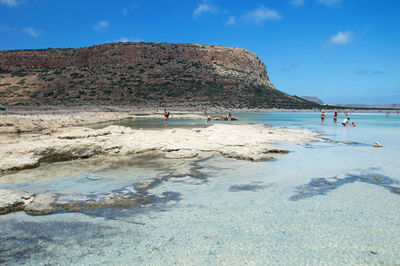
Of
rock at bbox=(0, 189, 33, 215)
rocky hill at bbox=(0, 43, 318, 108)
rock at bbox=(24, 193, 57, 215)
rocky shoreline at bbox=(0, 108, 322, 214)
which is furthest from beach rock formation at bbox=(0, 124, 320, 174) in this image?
rocky hill at bbox=(0, 43, 318, 108)

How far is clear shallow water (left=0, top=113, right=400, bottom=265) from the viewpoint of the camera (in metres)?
3.58

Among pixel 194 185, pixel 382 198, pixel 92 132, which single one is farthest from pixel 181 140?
pixel 382 198

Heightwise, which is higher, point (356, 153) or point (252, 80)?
point (252, 80)

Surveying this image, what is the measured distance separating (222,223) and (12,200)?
3472 mm

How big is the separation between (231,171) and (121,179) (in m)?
2.76

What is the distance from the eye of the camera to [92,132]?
11836 millimetres

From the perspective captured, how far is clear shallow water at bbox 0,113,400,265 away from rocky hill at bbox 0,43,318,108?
4755cm

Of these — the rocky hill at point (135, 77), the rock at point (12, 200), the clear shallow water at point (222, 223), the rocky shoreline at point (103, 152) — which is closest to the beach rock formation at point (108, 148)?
the rocky shoreline at point (103, 152)

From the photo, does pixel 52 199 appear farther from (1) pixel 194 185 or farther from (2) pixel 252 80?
(2) pixel 252 80

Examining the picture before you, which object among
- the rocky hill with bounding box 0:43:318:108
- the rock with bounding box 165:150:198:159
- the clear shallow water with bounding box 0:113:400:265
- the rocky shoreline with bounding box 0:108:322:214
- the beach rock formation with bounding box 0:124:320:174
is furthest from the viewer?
the rocky hill with bounding box 0:43:318:108

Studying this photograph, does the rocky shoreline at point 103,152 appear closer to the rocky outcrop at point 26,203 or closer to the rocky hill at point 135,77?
the rocky outcrop at point 26,203

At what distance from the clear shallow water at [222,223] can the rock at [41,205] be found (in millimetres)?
165

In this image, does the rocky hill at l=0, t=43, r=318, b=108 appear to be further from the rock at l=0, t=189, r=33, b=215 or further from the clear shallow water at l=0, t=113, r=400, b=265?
the rock at l=0, t=189, r=33, b=215

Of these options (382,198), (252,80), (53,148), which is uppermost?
(252,80)
